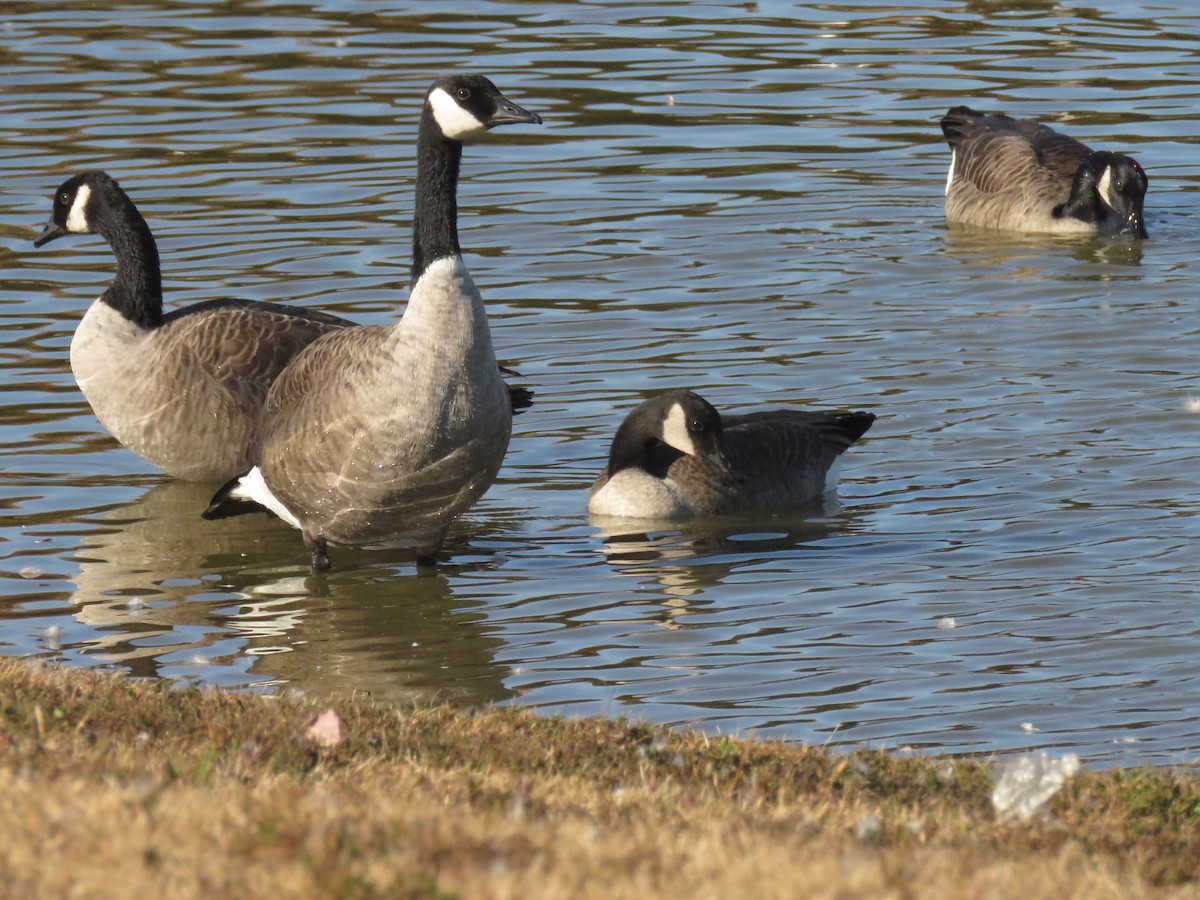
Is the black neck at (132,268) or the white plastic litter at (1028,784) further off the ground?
the black neck at (132,268)

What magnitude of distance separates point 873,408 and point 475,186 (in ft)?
23.5

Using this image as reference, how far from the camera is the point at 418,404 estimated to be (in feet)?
32.6

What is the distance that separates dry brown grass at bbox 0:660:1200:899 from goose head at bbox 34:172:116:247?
584 centimetres

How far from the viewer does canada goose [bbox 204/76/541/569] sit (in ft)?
32.5

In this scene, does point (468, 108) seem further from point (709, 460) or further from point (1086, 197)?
point (1086, 197)

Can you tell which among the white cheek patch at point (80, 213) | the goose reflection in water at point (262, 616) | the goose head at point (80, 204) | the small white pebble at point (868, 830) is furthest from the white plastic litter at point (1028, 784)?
the white cheek patch at point (80, 213)

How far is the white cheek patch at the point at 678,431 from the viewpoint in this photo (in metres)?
11.9

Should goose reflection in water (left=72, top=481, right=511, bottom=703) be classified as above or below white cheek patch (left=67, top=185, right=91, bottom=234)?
below

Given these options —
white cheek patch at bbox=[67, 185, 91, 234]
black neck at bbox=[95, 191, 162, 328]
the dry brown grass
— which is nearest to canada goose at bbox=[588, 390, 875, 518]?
black neck at bbox=[95, 191, 162, 328]

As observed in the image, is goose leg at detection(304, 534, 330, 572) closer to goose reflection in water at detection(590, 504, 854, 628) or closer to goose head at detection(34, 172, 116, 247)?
goose reflection in water at detection(590, 504, 854, 628)

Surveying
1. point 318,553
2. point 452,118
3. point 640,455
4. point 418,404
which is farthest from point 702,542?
point 452,118

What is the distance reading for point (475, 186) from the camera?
19.5 metres

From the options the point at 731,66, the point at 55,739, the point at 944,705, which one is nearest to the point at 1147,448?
the point at 944,705

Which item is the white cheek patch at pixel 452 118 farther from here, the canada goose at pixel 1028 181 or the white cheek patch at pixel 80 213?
the canada goose at pixel 1028 181
